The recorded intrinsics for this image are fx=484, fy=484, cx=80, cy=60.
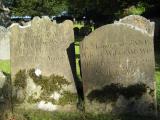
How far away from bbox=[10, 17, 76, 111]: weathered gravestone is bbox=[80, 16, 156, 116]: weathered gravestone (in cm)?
58

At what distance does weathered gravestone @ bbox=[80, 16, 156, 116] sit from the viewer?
9.26 metres

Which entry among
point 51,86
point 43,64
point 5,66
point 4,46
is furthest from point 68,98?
point 4,46

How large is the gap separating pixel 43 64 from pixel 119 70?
5.51ft

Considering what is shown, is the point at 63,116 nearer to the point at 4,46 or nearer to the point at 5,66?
the point at 5,66

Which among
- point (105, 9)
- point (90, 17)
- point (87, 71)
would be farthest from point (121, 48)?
point (90, 17)

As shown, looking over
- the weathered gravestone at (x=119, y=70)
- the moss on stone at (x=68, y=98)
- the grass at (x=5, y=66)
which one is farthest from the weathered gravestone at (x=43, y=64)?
the grass at (x=5, y=66)

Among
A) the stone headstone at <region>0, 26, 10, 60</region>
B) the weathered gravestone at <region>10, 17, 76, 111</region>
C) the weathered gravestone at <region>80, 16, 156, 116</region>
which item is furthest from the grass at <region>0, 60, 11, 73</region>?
the weathered gravestone at <region>80, 16, 156, 116</region>

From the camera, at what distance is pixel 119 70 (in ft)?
30.8

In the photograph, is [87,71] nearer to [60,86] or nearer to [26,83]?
[60,86]

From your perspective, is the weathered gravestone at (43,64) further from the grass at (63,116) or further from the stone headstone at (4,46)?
the stone headstone at (4,46)

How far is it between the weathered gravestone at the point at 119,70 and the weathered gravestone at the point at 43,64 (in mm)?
577

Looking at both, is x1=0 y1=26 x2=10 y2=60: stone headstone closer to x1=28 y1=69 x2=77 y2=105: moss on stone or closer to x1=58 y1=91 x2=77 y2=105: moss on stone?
x1=28 y1=69 x2=77 y2=105: moss on stone

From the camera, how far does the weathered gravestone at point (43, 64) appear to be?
32.8 ft

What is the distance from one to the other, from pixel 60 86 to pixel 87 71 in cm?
78
